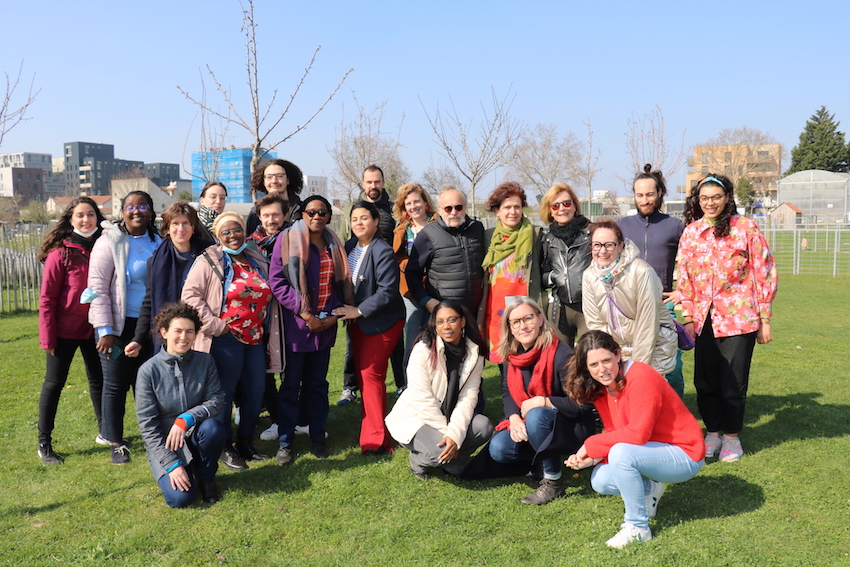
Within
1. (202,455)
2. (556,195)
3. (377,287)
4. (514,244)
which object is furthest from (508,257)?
(202,455)

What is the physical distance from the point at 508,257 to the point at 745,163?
217 ft

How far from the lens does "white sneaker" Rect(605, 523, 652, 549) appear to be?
132 inches

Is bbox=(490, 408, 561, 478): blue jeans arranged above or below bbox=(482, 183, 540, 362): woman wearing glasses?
below

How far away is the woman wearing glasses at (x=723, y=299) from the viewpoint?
452 centimetres

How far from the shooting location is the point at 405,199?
5805mm

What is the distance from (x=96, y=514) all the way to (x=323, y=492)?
1.42m

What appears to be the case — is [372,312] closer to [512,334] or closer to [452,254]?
[452,254]

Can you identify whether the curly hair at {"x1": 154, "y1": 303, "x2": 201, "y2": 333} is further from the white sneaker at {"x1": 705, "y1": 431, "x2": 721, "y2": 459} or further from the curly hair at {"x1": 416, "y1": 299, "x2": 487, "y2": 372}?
the white sneaker at {"x1": 705, "y1": 431, "x2": 721, "y2": 459}

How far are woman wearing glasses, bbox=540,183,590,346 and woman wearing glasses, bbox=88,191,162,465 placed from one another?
3160 mm

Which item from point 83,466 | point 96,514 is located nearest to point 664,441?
point 96,514

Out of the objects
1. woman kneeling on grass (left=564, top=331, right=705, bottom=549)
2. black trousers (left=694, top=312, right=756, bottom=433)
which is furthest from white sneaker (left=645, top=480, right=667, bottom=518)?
black trousers (left=694, top=312, right=756, bottom=433)

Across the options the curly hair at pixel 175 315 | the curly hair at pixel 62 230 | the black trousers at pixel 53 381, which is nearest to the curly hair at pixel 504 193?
the curly hair at pixel 175 315

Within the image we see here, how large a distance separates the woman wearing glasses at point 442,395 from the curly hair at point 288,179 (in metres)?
2.08

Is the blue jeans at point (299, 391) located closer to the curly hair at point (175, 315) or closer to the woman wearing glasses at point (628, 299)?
the curly hair at point (175, 315)
